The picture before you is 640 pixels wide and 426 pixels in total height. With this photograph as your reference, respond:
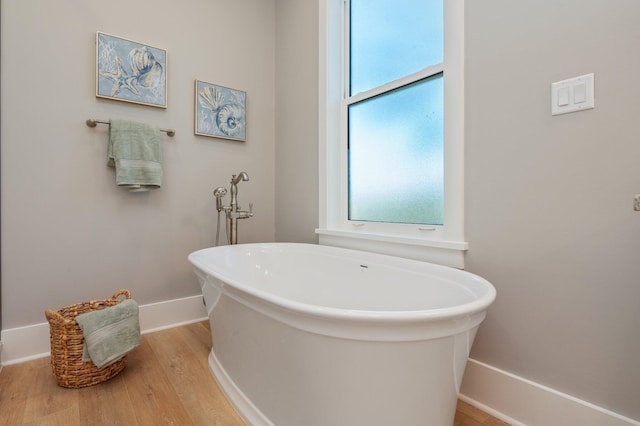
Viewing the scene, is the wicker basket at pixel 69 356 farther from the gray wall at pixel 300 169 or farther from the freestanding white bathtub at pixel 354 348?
the freestanding white bathtub at pixel 354 348

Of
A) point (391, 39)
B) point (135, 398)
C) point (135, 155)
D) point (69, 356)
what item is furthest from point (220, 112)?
point (135, 398)

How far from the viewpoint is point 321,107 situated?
2047 millimetres

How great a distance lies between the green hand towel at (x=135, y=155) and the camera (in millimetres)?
1781

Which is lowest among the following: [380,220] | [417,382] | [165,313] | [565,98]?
[165,313]

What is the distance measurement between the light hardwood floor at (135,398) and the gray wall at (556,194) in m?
0.40

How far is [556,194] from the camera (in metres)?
1.03

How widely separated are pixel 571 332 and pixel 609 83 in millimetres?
833

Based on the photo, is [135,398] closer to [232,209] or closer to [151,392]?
[151,392]

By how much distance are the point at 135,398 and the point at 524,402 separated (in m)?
1.61

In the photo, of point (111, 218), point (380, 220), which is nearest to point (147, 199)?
point (111, 218)

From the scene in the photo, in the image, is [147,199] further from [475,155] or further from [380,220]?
[475,155]

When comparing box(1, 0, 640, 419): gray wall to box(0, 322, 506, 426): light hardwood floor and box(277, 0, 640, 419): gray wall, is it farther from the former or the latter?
box(0, 322, 506, 426): light hardwood floor

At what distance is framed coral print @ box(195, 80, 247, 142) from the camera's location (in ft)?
7.16

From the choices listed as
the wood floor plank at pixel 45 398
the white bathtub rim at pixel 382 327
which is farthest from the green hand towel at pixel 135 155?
the white bathtub rim at pixel 382 327
